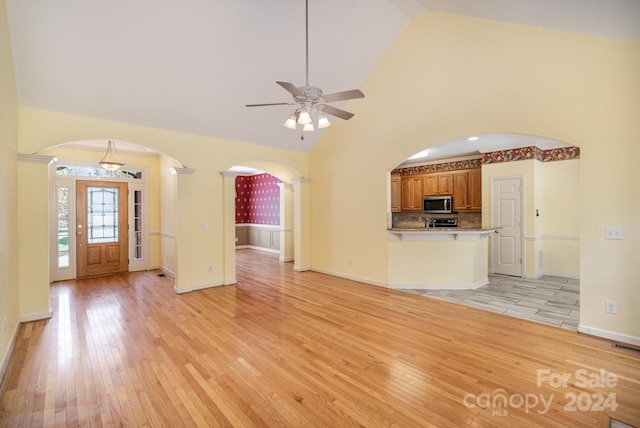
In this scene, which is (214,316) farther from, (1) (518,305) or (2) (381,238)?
(1) (518,305)

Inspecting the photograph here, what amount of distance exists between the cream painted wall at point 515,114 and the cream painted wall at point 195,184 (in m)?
2.48

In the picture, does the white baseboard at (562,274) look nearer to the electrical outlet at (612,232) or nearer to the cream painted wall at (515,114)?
the cream painted wall at (515,114)

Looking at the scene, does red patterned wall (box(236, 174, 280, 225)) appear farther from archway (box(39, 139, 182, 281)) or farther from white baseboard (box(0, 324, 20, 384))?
white baseboard (box(0, 324, 20, 384))

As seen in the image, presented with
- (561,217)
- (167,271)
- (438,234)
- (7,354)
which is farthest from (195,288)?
(561,217)

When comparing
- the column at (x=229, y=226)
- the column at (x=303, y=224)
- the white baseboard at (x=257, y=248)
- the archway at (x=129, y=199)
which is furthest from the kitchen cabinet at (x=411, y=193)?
the archway at (x=129, y=199)

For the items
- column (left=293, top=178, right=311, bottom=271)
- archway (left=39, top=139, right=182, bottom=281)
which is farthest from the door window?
column (left=293, top=178, right=311, bottom=271)

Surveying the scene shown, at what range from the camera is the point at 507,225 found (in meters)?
6.23

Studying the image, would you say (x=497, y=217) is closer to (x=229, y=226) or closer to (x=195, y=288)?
(x=229, y=226)

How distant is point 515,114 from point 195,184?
5.02 meters

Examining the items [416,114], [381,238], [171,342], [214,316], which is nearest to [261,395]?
[171,342]

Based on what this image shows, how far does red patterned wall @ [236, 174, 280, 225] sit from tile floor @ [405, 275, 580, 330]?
6042 millimetres

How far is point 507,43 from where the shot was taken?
11.9 ft

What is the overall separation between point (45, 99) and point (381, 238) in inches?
207

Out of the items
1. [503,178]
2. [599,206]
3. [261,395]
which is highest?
[503,178]
